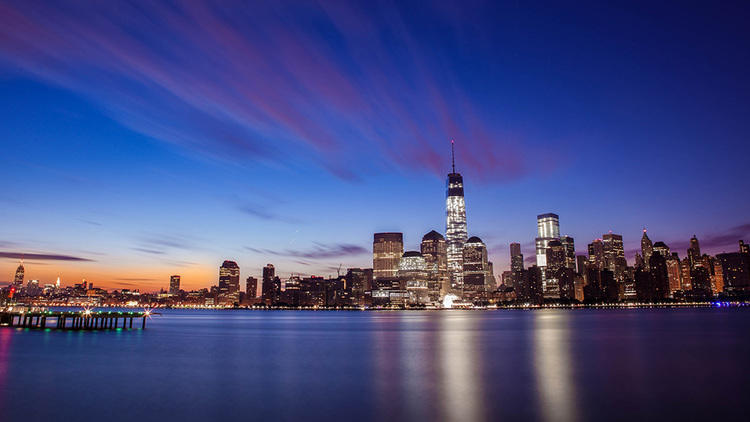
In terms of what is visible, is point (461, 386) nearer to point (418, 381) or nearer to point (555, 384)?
point (418, 381)

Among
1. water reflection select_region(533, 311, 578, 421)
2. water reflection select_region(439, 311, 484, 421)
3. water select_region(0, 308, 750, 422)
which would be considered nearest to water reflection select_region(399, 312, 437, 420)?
water select_region(0, 308, 750, 422)

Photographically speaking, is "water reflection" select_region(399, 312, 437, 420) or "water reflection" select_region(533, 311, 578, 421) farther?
"water reflection" select_region(399, 312, 437, 420)

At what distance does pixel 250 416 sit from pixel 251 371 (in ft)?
64.1

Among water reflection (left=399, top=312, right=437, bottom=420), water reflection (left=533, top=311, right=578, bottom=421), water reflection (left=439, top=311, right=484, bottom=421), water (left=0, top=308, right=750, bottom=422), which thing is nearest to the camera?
water reflection (left=533, top=311, right=578, bottom=421)

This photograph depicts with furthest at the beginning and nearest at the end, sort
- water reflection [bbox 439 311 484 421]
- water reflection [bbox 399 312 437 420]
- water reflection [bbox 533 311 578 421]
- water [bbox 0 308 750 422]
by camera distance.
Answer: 1. water reflection [bbox 399 312 437 420]
2. water [bbox 0 308 750 422]
3. water reflection [bbox 439 311 484 421]
4. water reflection [bbox 533 311 578 421]

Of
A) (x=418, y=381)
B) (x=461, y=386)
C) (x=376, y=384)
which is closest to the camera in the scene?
(x=461, y=386)

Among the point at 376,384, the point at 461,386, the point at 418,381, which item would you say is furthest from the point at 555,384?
the point at 376,384

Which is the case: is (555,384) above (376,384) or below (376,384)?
above

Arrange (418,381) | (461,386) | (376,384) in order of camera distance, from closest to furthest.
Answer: (461,386) → (376,384) → (418,381)

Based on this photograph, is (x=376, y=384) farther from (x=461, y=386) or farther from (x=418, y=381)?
(x=461, y=386)

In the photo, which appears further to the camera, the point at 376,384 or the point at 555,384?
the point at 376,384

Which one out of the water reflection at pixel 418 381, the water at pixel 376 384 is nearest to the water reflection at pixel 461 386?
the water at pixel 376 384

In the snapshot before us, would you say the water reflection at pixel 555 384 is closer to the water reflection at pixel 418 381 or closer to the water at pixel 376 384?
the water at pixel 376 384

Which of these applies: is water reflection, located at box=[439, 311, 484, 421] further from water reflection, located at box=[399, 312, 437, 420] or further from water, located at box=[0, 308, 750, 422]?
water reflection, located at box=[399, 312, 437, 420]
